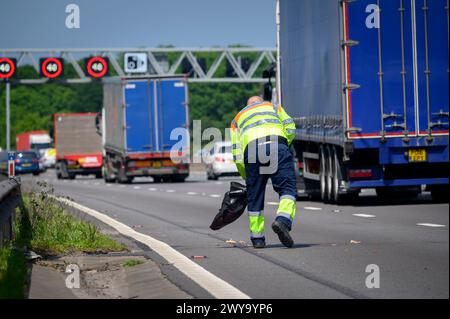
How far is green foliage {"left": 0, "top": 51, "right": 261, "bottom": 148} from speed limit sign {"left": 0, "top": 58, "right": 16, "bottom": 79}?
65.6 m

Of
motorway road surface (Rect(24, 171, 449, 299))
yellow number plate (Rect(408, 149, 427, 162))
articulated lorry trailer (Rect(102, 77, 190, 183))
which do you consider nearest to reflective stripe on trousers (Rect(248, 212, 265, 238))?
motorway road surface (Rect(24, 171, 449, 299))

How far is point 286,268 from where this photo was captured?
37.4ft

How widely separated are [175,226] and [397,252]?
6.09 meters

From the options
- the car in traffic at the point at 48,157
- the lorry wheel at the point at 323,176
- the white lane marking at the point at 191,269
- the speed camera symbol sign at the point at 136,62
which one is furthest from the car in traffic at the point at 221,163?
the car in traffic at the point at 48,157

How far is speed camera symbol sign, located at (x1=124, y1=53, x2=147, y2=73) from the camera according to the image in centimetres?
6594

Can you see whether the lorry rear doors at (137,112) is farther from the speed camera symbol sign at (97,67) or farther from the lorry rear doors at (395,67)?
the lorry rear doors at (395,67)

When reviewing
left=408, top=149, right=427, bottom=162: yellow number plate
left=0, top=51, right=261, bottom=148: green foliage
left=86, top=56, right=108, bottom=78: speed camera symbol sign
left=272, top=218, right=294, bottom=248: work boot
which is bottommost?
left=272, top=218, right=294, bottom=248: work boot

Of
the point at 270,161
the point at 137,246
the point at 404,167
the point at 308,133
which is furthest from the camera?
the point at 308,133

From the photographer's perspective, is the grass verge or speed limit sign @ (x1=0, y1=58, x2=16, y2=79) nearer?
the grass verge

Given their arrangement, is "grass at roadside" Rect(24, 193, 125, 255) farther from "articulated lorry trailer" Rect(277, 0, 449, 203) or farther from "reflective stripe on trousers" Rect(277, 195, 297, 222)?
"articulated lorry trailer" Rect(277, 0, 449, 203)

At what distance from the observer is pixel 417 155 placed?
21.4m
